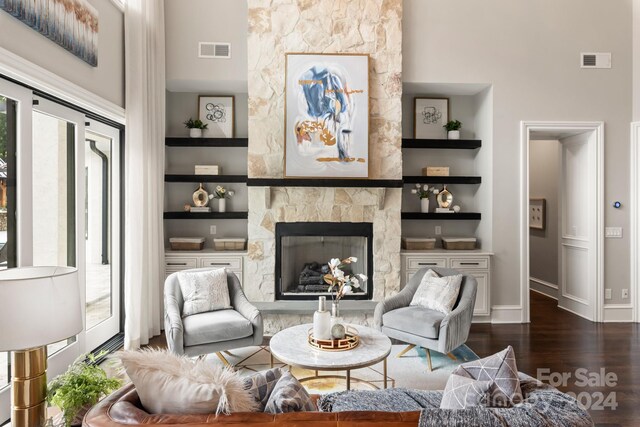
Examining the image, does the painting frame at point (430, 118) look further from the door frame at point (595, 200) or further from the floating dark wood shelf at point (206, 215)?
the floating dark wood shelf at point (206, 215)

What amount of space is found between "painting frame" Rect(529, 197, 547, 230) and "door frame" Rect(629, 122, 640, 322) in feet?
5.57

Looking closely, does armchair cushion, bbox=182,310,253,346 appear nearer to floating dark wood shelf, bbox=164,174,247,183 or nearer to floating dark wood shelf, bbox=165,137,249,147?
floating dark wood shelf, bbox=164,174,247,183

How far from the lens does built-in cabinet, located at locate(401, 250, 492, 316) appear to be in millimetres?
4770

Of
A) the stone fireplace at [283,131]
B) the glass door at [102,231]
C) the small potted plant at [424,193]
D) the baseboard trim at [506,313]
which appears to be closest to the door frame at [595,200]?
the baseboard trim at [506,313]

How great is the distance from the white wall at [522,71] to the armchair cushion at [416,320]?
1714mm

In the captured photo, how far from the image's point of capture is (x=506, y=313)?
4.82 meters

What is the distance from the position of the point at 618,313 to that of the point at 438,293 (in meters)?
2.81

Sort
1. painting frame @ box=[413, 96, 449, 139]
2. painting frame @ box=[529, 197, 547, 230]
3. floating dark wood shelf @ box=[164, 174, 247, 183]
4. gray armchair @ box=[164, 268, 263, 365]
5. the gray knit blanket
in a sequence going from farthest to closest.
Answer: painting frame @ box=[529, 197, 547, 230] < painting frame @ box=[413, 96, 449, 139] < floating dark wood shelf @ box=[164, 174, 247, 183] < gray armchair @ box=[164, 268, 263, 365] < the gray knit blanket

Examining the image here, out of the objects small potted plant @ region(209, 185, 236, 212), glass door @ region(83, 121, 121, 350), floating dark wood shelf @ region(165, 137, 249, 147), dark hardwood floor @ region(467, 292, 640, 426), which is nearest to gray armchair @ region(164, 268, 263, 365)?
glass door @ region(83, 121, 121, 350)

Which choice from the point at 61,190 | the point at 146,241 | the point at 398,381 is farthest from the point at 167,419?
the point at 146,241

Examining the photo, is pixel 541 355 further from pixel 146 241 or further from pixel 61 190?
pixel 61 190

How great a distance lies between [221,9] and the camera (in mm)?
4680

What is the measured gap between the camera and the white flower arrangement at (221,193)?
16.5 feet

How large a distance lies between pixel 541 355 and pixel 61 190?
439 cm
